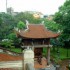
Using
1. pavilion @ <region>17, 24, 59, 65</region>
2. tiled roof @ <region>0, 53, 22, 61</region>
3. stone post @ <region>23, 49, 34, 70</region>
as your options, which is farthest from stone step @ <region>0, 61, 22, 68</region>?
pavilion @ <region>17, 24, 59, 65</region>

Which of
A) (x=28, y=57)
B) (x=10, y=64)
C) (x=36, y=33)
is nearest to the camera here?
(x=28, y=57)

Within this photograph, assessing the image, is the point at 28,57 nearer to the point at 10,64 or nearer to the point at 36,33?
the point at 10,64

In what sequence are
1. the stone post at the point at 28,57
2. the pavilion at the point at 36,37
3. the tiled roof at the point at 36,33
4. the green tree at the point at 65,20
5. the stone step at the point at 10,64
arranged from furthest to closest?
the green tree at the point at 65,20 < the tiled roof at the point at 36,33 < the pavilion at the point at 36,37 < the stone step at the point at 10,64 < the stone post at the point at 28,57

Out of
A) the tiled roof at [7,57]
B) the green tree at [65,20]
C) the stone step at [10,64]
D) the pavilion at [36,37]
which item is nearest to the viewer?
the stone step at [10,64]

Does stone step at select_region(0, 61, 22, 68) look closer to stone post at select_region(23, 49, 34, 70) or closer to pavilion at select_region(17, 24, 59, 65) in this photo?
stone post at select_region(23, 49, 34, 70)

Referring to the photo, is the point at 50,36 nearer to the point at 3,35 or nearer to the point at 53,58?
the point at 53,58

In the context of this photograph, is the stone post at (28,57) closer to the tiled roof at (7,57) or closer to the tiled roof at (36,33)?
the tiled roof at (7,57)

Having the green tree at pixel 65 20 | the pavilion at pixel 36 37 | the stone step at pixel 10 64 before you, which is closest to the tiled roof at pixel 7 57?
the stone step at pixel 10 64

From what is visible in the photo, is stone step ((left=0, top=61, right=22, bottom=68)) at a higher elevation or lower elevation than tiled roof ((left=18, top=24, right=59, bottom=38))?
lower

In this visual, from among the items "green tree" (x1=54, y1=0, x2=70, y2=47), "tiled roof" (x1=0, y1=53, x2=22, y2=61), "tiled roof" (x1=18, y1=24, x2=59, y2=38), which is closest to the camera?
"tiled roof" (x1=0, y1=53, x2=22, y2=61)

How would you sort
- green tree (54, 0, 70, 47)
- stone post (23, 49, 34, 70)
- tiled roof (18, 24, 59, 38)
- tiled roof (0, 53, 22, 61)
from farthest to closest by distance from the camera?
green tree (54, 0, 70, 47) < tiled roof (18, 24, 59, 38) < tiled roof (0, 53, 22, 61) < stone post (23, 49, 34, 70)

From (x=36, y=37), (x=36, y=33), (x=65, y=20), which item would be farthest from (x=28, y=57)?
(x=65, y=20)

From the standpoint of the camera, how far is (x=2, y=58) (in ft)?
39.3

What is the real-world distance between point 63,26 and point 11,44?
952cm
